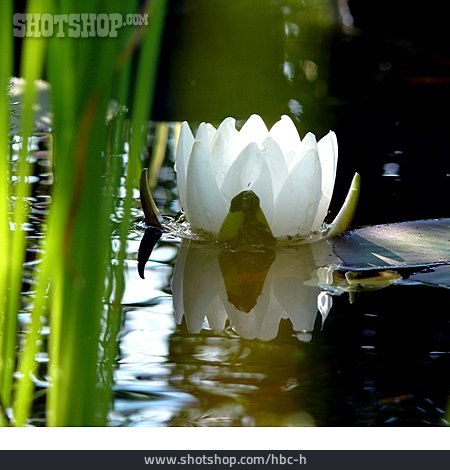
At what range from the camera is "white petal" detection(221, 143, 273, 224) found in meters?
1.19

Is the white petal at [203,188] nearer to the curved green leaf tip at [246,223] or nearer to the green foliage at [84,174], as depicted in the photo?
the curved green leaf tip at [246,223]

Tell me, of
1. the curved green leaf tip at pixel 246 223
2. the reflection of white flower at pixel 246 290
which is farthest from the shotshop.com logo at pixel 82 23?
the curved green leaf tip at pixel 246 223

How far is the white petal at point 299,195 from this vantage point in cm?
122

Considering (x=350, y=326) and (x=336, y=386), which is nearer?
(x=336, y=386)

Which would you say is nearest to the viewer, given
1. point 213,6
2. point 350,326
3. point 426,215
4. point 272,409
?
point 272,409

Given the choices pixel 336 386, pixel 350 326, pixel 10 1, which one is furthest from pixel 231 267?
pixel 10 1

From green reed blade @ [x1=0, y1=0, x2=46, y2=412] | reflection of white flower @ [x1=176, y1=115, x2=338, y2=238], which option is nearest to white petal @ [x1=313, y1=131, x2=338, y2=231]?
reflection of white flower @ [x1=176, y1=115, x2=338, y2=238]

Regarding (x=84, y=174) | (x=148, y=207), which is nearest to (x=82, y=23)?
(x=84, y=174)

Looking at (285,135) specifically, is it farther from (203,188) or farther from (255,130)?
(203,188)

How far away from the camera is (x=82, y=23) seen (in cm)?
61

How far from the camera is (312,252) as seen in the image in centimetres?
123

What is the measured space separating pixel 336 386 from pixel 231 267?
1.21 feet

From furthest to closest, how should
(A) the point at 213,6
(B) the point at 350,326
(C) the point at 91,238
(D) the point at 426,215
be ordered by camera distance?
1. (A) the point at 213,6
2. (D) the point at 426,215
3. (B) the point at 350,326
4. (C) the point at 91,238
